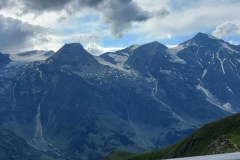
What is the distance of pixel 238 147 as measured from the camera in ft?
295

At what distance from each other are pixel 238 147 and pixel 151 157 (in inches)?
4284

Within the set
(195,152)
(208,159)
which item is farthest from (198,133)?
(208,159)

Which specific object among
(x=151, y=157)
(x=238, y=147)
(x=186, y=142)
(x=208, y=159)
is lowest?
(x=151, y=157)

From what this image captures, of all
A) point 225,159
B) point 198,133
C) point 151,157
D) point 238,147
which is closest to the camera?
point 225,159

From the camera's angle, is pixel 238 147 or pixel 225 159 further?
pixel 238 147

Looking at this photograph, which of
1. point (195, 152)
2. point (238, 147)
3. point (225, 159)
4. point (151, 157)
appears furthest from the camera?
point (151, 157)

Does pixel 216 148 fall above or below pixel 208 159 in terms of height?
below

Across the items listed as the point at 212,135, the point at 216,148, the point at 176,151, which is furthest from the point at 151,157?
the point at 216,148

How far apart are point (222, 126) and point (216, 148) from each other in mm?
36463

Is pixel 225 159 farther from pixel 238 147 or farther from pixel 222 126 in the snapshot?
pixel 222 126

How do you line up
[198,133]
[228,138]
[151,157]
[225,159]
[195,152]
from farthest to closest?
[151,157]
[198,133]
[195,152]
[228,138]
[225,159]

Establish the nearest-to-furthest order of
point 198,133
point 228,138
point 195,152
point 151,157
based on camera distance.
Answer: point 228,138
point 195,152
point 198,133
point 151,157

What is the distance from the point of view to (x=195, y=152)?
13300 cm

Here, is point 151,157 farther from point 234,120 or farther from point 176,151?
point 234,120
